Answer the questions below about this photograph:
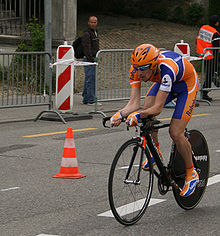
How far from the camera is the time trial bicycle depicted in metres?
6.02

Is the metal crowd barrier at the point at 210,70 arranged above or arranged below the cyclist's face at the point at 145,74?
below

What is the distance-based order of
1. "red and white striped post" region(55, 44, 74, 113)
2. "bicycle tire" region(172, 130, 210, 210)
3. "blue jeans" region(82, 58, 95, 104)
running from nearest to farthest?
"bicycle tire" region(172, 130, 210, 210), "red and white striped post" region(55, 44, 74, 113), "blue jeans" region(82, 58, 95, 104)

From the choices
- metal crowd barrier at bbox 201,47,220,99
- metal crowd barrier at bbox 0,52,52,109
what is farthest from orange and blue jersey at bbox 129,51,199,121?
metal crowd barrier at bbox 201,47,220,99

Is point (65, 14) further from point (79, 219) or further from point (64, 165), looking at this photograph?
point (79, 219)

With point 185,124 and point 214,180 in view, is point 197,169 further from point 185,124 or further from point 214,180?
point 214,180

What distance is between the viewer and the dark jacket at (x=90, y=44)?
1515 centimetres

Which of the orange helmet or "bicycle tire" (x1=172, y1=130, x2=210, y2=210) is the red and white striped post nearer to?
"bicycle tire" (x1=172, y1=130, x2=210, y2=210)

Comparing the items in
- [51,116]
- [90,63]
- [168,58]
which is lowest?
[51,116]

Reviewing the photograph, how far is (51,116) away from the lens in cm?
1338

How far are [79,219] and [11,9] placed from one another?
15917mm

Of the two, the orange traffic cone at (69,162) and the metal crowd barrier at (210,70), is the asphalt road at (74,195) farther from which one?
the metal crowd barrier at (210,70)

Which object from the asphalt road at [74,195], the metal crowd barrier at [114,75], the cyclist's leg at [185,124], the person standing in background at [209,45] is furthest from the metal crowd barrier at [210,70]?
the cyclist's leg at [185,124]

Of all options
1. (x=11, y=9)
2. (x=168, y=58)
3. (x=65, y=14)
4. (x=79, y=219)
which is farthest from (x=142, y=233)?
(x=11, y=9)

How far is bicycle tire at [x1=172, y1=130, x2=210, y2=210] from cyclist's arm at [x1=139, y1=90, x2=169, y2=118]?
0.69 meters
